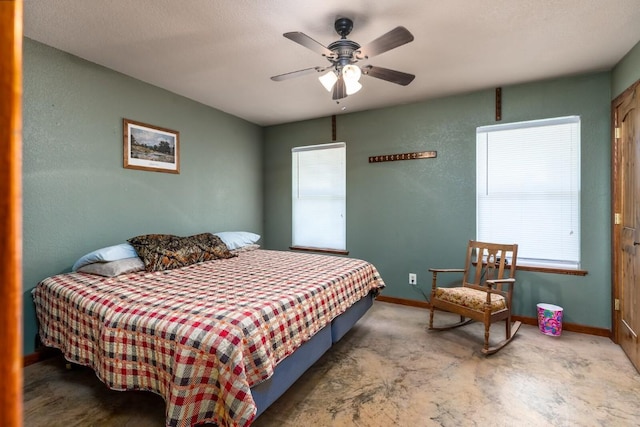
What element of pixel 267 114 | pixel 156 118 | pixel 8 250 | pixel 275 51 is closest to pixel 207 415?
pixel 8 250

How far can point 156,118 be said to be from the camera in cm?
327

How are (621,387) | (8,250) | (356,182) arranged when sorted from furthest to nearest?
(356,182), (621,387), (8,250)

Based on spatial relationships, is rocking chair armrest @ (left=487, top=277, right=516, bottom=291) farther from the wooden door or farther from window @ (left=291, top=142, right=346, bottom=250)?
window @ (left=291, top=142, right=346, bottom=250)

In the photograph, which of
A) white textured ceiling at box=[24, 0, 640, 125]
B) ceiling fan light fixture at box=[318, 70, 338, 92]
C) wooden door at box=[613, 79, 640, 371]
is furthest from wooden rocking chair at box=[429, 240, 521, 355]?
ceiling fan light fixture at box=[318, 70, 338, 92]

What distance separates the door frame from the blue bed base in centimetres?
235

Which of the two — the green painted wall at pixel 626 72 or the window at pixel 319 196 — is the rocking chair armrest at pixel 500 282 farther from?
the window at pixel 319 196

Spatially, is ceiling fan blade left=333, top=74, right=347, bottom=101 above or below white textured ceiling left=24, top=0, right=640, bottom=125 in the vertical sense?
below

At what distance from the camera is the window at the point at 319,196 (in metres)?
4.27

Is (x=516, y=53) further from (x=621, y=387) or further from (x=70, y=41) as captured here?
(x=70, y=41)

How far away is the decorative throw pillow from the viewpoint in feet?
7.72

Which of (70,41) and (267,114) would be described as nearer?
(70,41)

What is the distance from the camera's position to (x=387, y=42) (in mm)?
1829

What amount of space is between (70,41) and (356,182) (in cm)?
314

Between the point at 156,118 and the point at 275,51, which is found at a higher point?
the point at 275,51
